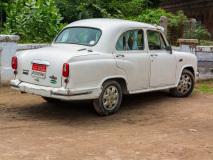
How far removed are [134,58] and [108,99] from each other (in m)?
1.04

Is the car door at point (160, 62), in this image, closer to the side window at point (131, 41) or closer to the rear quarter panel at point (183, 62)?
the rear quarter panel at point (183, 62)

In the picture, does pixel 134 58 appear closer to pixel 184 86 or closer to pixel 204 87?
pixel 184 86

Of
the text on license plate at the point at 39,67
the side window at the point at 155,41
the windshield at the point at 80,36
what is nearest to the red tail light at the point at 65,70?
the text on license plate at the point at 39,67

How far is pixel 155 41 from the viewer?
27.7ft

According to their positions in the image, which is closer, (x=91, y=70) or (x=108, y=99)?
(x=91, y=70)

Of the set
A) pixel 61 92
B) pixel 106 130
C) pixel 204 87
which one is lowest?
pixel 106 130

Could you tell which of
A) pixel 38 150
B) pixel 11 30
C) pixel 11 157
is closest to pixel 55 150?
pixel 38 150

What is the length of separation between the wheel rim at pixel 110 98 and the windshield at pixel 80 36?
0.93m

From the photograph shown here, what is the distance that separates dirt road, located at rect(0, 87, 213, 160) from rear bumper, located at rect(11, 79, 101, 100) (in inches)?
19.4

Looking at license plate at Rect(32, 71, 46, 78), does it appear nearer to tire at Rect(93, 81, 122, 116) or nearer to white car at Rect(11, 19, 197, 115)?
white car at Rect(11, 19, 197, 115)

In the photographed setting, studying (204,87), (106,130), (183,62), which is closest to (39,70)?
(106,130)

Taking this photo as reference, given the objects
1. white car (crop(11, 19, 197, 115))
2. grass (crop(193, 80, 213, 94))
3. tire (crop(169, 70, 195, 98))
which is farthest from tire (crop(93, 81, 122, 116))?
grass (crop(193, 80, 213, 94))

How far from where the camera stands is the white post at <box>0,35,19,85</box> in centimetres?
980

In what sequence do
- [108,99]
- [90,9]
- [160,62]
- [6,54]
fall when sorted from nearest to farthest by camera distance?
[108,99], [160,62], [6,54], [90,9]
